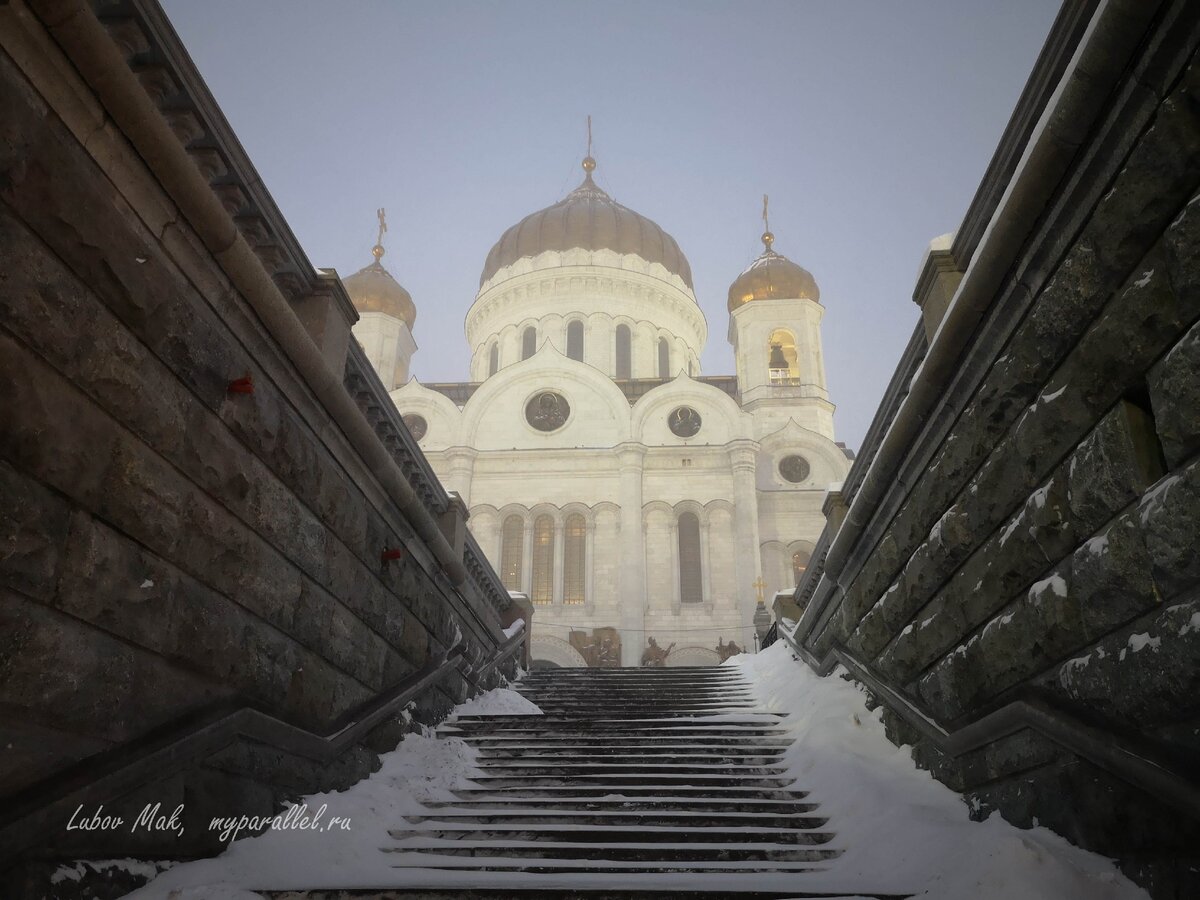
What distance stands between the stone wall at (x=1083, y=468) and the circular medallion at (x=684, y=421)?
882 inches

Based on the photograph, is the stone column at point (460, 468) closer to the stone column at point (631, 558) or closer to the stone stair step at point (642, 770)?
the stone column at point (631, 558)

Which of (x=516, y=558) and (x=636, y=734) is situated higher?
(x=516, y=558)

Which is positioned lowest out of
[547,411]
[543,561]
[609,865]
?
[609,865]

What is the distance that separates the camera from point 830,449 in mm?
28469

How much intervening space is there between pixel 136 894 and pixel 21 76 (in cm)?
334

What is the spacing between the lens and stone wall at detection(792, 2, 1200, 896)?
3191 mm

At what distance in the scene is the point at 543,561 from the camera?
25438 millimetres

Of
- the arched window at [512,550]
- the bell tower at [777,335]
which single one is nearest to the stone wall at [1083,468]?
the arched window at [512,550]

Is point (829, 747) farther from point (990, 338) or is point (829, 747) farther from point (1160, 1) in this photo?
point (1160, 1)

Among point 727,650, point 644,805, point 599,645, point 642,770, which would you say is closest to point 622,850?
point 644,805

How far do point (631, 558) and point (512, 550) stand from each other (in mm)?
3717

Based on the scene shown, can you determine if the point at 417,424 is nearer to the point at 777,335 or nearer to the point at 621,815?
the point at 777,335

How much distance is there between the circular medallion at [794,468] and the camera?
93.7ft

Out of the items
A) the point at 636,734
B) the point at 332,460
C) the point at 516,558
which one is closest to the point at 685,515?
the point at 516,558
